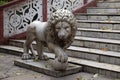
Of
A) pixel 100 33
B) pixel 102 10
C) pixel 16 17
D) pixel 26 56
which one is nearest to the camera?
pixel 26 56

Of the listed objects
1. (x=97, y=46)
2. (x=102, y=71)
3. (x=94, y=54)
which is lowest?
(x=102, y=71)

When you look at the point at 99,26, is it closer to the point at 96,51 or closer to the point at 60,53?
the point at 96,51

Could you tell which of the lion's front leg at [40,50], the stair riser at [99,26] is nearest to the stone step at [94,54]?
the lion's front leg at [40,50]

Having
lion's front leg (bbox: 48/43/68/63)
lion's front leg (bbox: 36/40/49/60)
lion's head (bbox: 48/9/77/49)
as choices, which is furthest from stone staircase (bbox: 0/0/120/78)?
lion's head (bbox: 48/9/77/49)

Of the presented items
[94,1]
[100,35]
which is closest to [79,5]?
[94,1]

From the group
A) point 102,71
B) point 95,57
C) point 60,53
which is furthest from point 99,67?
point 60,53

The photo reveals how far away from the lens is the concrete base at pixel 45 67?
5.43m

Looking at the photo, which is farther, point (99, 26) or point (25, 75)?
point (99, 26)

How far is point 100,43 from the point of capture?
6.46m

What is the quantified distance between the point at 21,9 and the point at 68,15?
4143mm

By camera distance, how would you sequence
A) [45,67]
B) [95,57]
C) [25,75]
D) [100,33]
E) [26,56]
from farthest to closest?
[100,33] < [26,56] < [95,57] < [45,67] < [25,75]

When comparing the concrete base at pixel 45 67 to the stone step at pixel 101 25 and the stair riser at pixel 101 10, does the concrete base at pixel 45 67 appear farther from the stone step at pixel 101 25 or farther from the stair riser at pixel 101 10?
the stair riser at pixel 101 10

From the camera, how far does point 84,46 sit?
22.5 ft

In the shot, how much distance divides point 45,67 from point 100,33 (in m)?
2.14
